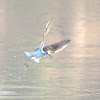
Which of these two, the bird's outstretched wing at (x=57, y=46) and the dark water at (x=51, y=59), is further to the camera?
the dark water at (x=51, y=59)

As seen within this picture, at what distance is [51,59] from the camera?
11.1m

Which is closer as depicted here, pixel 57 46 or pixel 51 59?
pixel 57 46

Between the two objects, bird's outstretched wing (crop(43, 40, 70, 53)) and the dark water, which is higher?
bird's outstretched wing (crop(43, 40, 70, 53))

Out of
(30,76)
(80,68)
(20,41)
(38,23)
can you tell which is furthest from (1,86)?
(38,23)

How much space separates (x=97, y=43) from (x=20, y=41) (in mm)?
2142

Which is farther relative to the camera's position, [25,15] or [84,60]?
[25,15]

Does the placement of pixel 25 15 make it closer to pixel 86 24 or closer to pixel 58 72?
pixel 86 24

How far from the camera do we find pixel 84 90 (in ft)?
26.4

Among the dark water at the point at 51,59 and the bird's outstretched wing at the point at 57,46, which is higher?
the bird's outstretched wing at the point at 57,46

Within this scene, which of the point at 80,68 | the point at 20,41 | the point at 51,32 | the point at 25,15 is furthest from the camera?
the point at 25,15

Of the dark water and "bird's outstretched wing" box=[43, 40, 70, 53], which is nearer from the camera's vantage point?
"bird's outstretched wing" box=[43, 40, 70, 53]

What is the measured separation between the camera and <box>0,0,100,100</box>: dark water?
796 cm

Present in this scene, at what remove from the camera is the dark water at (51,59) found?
7961 millimetres

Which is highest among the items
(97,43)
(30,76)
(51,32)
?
(30,76)
